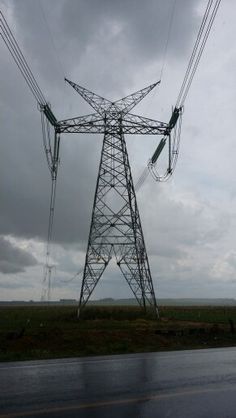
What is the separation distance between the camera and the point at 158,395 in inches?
369

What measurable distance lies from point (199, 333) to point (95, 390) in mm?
16981

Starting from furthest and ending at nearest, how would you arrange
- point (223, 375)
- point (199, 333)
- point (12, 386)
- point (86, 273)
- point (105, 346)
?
point (86, 273) → point (199, 333) → point (105, 346) → point (223, 375) → point (12, 386)

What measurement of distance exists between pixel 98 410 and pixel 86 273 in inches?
1065

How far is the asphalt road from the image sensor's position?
8.19 meters

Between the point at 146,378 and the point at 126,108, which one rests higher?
the point at 126,108

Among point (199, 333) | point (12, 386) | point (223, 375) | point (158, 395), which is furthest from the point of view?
point (199, 333)

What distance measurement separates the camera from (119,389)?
9945mm

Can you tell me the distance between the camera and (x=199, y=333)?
26.0 m

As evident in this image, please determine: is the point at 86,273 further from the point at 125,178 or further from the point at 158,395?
the point at 158,395

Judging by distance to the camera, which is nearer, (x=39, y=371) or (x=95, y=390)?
(x=95, y=390)

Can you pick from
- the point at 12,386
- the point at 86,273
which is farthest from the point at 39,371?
the point at 86,273

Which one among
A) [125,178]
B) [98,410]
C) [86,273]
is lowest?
[98,410]

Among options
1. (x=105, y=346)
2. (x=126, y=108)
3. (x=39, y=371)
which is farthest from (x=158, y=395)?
(x=126, y=108)

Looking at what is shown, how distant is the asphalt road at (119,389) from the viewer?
8188 mm
